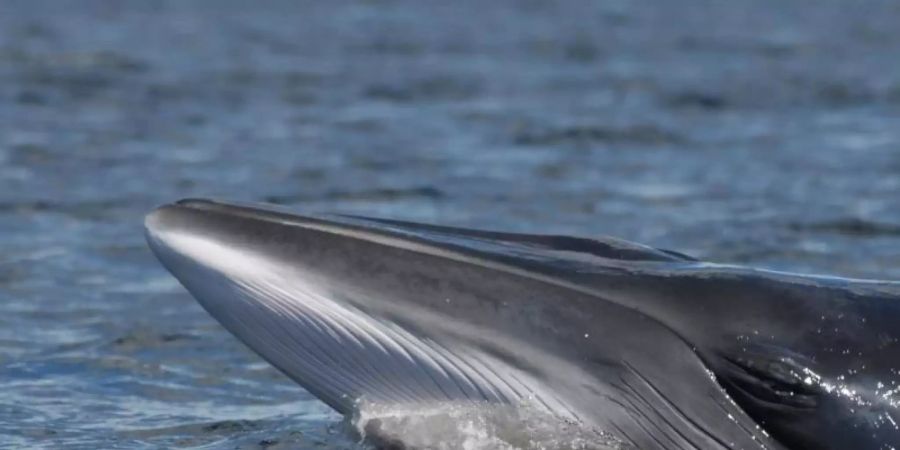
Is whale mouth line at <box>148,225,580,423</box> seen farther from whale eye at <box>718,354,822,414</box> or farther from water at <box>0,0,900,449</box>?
water at <box>0,0,900,449</box>

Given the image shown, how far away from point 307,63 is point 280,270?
15.6 meters

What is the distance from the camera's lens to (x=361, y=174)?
15.1m

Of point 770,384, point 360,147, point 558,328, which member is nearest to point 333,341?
point 558,328

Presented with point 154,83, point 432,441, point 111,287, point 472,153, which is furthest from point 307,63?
point 432,441

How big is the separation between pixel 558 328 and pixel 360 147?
1042cm

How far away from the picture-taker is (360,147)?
16.3 m

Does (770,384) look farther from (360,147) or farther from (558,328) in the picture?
(360,147)

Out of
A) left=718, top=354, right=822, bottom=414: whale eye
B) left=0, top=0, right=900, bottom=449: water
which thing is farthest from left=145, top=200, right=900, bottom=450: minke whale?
left=0, top=0, right=900, bottom=449: water

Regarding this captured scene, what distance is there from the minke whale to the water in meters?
0.82

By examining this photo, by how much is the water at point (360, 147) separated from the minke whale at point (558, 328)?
82 cm

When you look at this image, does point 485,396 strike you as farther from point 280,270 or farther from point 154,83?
point 154,83

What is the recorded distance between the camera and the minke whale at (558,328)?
5.84m

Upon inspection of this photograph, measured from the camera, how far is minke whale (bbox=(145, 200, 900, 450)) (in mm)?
5840

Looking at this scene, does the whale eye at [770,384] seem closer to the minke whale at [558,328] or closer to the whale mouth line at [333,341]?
the minke whale at [558,328]
